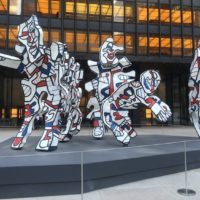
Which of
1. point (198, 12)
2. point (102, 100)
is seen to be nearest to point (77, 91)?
point (102, 100)

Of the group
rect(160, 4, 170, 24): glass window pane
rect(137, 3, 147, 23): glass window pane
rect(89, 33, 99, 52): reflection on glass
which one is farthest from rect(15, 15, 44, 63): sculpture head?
rect(160, 4, 170, 24): glass window pane

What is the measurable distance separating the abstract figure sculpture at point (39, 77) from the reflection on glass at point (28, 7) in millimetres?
20728

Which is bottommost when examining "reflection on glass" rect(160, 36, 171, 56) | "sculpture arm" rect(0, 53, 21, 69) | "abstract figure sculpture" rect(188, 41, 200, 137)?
"abstract figure sculpture" rect(188, 41, 200, 137)

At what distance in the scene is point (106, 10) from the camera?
33.6m

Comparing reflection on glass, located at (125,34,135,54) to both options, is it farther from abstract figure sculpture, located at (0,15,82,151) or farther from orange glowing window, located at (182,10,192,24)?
abstract figure sculpture, located at (0,15,82,151)

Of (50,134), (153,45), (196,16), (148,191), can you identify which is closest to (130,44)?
(153,45)

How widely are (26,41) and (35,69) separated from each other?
114cm

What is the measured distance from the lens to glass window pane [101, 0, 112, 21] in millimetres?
33375

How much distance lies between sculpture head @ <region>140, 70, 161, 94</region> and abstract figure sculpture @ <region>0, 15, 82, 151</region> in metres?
4.22

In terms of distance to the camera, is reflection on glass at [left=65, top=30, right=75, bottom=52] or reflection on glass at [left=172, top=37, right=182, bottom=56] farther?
reflection on glass at [left=172, top=37, right=182, bottom=56]

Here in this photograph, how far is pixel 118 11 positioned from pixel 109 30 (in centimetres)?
248

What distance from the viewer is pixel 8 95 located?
34469 mm

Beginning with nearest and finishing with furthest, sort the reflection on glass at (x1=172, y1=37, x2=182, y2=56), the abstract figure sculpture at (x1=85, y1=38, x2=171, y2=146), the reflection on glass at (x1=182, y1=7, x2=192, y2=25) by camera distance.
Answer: the abstract figure sculpture at (x1=85, y1=38, x2=171, y2=146), the reflection on glass at (x1=172, y1=37, x2=182, y2=56), the reflection on glass at (x1=182, y1=7, x2=192, y2=25)

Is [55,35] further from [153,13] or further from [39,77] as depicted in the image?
[39,77]
